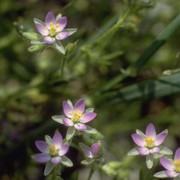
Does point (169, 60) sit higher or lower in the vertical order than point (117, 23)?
lower

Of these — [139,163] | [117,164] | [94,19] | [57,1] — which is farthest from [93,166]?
[57,1]

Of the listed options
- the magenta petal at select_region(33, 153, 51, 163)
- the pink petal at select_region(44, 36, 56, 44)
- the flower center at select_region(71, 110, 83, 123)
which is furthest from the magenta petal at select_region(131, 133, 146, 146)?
the pink petal at select_region(44, 36, 56, 44)

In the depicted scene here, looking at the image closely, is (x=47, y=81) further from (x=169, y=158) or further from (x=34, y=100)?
(x=169, y=158)

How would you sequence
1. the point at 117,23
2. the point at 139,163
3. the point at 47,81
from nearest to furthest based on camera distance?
the point at 117,23 → the point at 47,81 → the point at 139,163

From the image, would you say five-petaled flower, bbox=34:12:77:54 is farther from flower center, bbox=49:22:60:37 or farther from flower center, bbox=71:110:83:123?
flower center, bbox=71:110:83:123

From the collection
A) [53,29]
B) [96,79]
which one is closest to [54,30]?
[53,29]

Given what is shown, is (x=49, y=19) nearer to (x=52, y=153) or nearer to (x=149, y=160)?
(x=52, y=153)
